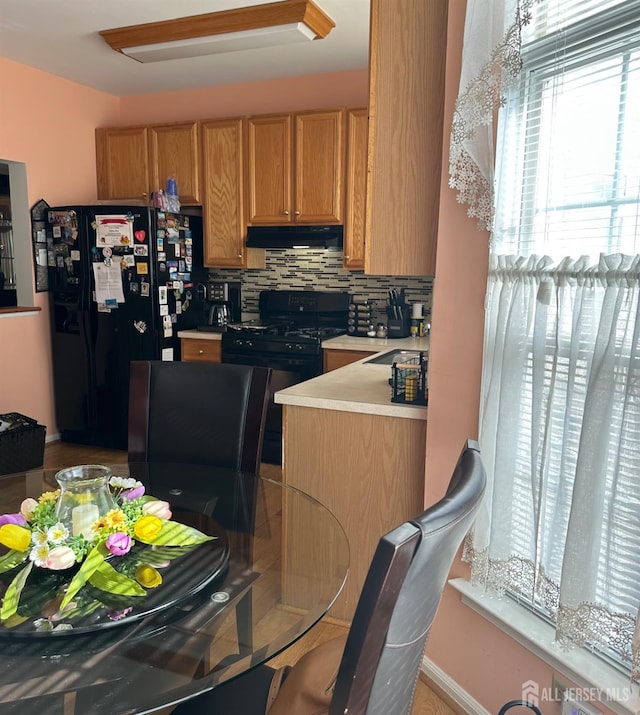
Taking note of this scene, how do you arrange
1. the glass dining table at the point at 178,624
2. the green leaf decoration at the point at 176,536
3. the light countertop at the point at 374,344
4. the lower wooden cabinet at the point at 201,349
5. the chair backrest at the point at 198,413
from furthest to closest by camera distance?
1. the lower wooden cabinet at the point at 201,349
2. the light countertop at the point at 374,344
3. the chair backrest at the point at 198,413
4. the green leaf decoration at the point at 176,536
5. the glass dining table at the point at 178,624

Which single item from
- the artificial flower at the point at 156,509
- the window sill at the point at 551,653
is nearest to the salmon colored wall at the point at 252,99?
the window sill at the point at 551,653

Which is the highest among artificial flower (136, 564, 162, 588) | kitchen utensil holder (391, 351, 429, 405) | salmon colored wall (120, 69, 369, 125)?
salmon colored wall (120, 69, 369, 125)

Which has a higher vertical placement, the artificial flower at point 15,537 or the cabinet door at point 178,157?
the cabinet door at point 178,157

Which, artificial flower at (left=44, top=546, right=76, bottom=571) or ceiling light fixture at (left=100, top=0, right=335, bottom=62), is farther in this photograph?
ceiling light fixture at (left=100, top=0, right=335, bottom=62)

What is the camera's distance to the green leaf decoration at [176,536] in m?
1.19

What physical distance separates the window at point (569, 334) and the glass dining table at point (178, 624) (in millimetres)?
477

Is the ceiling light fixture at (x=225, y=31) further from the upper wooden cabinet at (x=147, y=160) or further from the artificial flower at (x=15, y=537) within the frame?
the artificial flower at (x=15, y=537)

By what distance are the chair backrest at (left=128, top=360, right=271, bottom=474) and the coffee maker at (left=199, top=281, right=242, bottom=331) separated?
2698mm

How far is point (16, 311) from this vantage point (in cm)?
415

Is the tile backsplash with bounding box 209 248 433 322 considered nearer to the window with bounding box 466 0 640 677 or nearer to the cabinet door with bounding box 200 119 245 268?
the cabinet door with bounding box 200 119 245 268

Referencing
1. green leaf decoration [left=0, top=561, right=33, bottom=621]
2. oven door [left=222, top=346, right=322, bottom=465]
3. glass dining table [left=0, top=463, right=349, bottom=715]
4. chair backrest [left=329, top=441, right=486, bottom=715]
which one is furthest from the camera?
oven door [left=222, top=346, right=322, bottom=465]

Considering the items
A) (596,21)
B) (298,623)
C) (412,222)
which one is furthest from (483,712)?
(596,21)

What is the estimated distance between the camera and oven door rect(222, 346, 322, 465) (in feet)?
12.8

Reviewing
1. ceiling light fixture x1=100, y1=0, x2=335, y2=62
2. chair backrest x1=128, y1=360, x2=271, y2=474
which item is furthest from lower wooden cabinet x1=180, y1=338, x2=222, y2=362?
chair backrest x1=128, y1=360, x2=271, y2=474
